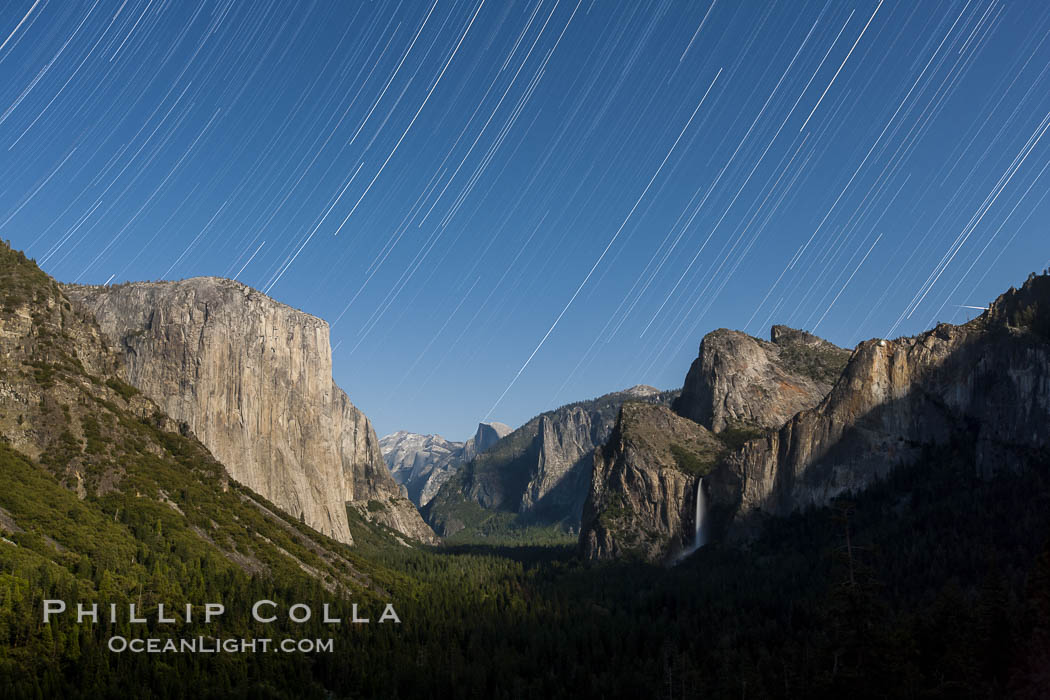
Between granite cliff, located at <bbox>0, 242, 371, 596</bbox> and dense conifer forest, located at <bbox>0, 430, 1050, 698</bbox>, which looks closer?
dense conifer forest, located at <bbox>0, 430, 1050, 698</bbox>

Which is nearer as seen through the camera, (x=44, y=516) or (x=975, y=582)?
(x=44, y=516)

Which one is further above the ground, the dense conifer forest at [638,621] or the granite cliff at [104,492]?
the granite cliff at [104,492]

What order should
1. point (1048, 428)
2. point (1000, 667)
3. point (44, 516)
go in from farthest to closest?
point (1048, 428) < point (44, 516) < point (1000, 667)

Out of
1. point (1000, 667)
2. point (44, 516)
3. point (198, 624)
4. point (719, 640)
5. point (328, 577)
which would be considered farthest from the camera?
point (328, 577)

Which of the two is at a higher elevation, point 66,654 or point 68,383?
point 68,383

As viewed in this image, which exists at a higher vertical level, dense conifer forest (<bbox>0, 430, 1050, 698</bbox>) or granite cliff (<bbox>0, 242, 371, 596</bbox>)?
granite cliff (<bbox>0, 242, 371, 596</bbox>)

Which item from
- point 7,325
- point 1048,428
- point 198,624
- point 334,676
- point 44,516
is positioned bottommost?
point 334,676

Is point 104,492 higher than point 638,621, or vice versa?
point 104,492

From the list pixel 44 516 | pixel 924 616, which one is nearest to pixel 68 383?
pixel 44 516

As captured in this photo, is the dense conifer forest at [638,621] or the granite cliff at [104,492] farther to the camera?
the granite cliff at [104,492]

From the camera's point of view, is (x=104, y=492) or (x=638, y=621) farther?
(x=638, y=621)

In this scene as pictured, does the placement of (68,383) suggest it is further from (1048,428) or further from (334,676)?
(1048,428)
